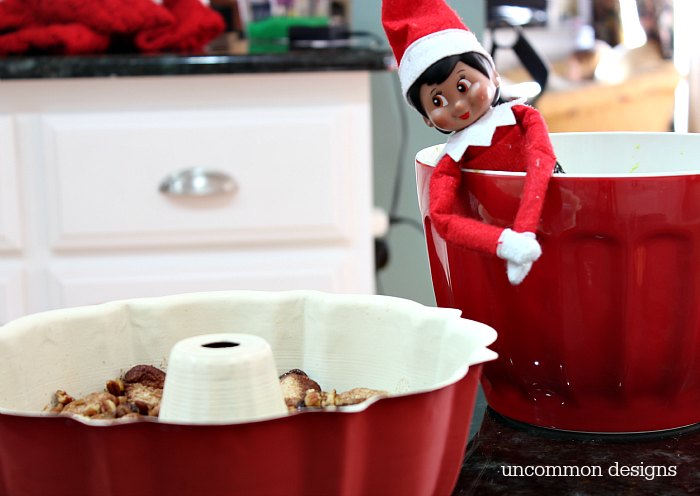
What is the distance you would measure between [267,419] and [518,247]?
5.9 inches

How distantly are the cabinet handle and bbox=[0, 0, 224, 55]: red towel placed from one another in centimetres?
20

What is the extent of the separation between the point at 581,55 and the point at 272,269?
2.64 feet

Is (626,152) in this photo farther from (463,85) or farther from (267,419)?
(267,419)

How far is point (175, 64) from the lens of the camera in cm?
115

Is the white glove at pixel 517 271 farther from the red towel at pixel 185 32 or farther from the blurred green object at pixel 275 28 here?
the blurred green object at pixel 275 28

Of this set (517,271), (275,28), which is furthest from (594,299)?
(275,28)

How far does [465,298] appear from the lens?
44 cm

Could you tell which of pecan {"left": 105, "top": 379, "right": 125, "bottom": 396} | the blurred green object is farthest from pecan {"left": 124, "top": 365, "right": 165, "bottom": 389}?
the blurred green object

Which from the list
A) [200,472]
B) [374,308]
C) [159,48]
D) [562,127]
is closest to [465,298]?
[374,308]

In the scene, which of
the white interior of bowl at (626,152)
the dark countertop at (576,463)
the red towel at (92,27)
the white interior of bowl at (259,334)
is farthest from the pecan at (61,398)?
the red towel at (92,27)

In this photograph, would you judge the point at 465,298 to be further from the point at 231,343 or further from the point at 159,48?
the point at 159,48

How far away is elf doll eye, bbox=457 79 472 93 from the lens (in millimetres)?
417

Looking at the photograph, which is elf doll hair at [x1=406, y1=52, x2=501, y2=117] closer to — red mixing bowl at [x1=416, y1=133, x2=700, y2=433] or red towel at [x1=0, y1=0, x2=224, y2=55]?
red mixing bowl at [x1=416, y1=133, x2=700, y2=433]

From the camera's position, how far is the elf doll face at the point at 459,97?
1.37ft
